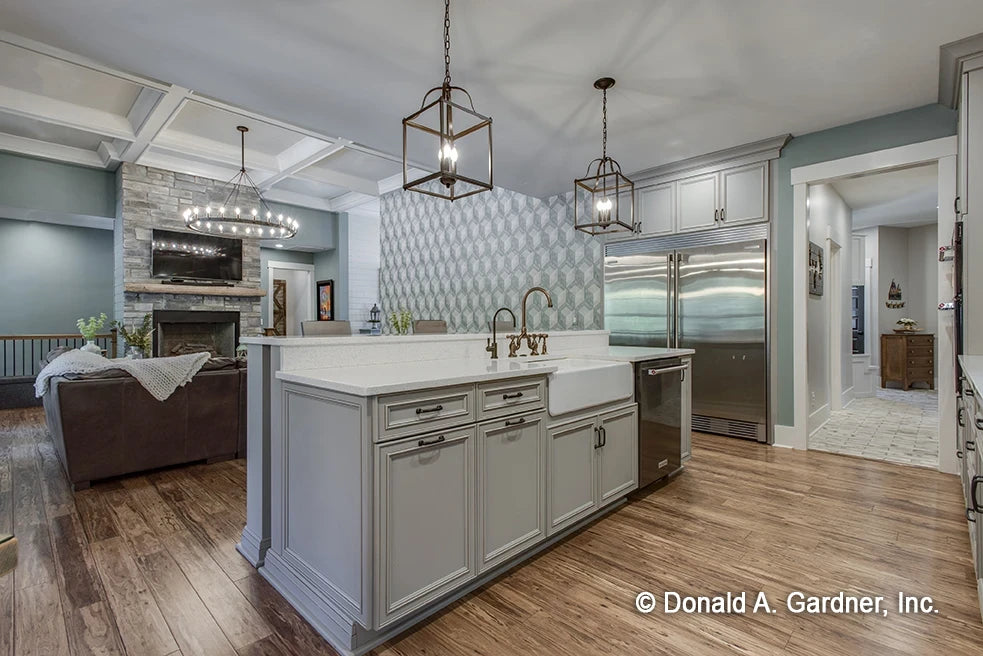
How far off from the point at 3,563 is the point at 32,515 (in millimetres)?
2576

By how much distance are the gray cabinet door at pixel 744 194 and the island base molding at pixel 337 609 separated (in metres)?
3.59

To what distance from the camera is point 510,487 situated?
2.02m

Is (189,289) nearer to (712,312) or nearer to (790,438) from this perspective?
(712,312)

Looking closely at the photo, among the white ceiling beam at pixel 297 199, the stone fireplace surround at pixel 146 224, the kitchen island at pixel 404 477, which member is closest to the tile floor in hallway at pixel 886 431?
the kitchen island at pixel 404 477

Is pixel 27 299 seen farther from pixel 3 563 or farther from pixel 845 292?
pixel 845 292

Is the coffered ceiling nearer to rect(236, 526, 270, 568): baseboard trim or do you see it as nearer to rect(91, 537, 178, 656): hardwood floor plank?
rect(91, 537, 178, 656): hardwood floor plank

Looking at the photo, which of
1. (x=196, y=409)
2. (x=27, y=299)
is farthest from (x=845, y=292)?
(x=27, y=299)

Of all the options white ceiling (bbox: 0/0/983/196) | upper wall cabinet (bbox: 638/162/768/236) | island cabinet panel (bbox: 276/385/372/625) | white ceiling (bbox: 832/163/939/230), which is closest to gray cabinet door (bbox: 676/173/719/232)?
upper wall cabinet (bbox: 638/162/768/236)

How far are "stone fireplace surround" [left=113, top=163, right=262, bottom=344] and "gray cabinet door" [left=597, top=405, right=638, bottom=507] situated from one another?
22.2 ft

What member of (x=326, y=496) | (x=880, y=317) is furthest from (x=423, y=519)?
(x=880, y=317)

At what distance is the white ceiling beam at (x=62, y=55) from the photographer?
126 inches

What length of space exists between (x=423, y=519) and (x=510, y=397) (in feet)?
1.95

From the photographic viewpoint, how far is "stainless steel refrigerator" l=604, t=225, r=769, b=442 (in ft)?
14.2

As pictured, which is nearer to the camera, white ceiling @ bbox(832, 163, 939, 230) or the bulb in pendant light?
the bulb in pendant light
